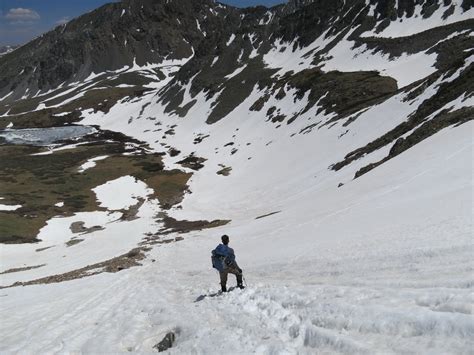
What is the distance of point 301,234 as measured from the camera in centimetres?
2544

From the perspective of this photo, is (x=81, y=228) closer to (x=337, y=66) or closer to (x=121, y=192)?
(x=121, y=192)

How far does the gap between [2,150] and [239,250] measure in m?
118

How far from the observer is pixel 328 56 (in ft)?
404

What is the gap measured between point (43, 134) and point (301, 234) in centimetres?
15706

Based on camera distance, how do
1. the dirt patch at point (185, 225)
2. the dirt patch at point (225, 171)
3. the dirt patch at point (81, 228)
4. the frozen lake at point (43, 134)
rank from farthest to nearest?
the frozen lake at point (43, 134) → the dirt patch at point (225, 171) → the dirt patch at point (81, 228) → the dirt patch at point (185, 225)

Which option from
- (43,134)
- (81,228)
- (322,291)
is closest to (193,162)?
(81,228)

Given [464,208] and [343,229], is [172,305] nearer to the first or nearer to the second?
[343,229]

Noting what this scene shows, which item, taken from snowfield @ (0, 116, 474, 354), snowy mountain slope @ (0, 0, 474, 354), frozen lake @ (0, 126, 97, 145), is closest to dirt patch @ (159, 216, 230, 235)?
snowy mountain slope @ (0, 0, 474, 354)

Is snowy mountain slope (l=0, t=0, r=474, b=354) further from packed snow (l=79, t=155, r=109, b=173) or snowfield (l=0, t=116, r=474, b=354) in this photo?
packed snow (l=79, t=155, r=109, b=173)

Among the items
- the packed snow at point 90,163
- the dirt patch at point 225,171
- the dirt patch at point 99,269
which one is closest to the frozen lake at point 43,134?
the packed snow at point 90,163

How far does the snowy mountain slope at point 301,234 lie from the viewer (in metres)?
11.2

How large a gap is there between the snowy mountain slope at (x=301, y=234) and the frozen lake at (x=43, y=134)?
5501 cm

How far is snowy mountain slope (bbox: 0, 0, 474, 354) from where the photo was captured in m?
11.2

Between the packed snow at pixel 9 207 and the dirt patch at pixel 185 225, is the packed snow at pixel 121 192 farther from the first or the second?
the dirt patch at pixel 185 225
